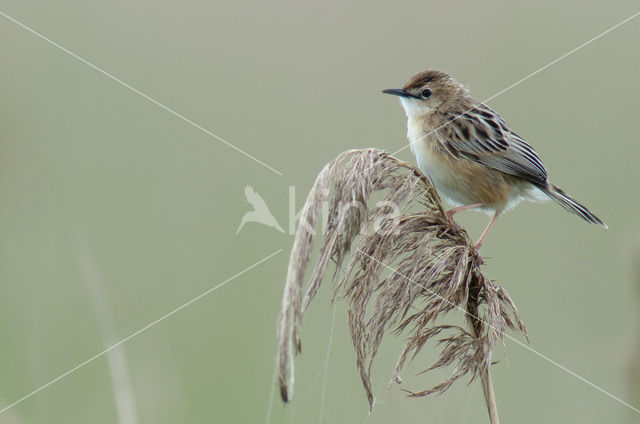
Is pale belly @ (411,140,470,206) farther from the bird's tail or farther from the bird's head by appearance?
the bird's tail

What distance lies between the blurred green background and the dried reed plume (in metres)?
0.35

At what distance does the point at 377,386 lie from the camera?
3727mm

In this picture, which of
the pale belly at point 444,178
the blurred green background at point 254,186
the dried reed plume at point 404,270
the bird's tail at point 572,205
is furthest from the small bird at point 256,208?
the bird's tail at point 572,205

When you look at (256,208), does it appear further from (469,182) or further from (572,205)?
(572,205)

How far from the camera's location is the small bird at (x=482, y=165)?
179 inches

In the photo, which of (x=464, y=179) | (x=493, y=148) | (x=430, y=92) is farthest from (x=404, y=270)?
(x=430, y=92)

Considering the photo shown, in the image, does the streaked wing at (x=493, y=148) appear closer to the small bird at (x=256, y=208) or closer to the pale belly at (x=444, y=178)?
the pale belly at (x=444, y=178)

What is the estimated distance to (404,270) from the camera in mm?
2822

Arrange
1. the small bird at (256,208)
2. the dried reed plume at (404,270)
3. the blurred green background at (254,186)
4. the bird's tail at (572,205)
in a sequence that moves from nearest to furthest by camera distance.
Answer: the dried reed plume at (404,270)
the blurred green background at (254,186)
the small bird at (256,208)
the bird's tail at (572,205)

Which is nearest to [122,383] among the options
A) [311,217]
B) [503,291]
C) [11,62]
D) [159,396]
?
[159,396]

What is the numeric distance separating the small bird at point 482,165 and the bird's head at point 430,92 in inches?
5.3

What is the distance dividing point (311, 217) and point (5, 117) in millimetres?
2466

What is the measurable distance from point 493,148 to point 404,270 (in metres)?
1.99

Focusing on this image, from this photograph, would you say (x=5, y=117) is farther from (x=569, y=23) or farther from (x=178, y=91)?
(x=569, y=23)
